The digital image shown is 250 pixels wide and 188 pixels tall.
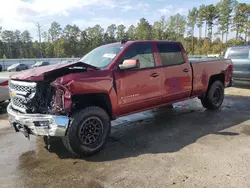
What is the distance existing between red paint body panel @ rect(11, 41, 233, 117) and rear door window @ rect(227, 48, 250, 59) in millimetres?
3916

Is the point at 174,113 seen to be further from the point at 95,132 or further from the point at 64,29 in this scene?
the point at 64,29

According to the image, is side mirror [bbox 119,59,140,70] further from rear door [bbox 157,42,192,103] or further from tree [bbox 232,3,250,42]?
tree [bbox 232,3,250,42]

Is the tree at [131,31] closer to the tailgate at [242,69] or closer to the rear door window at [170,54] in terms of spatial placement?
the tailgate at [242,69]

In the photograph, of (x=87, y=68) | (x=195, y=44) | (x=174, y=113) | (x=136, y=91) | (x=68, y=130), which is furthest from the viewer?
(x=195, y=44)

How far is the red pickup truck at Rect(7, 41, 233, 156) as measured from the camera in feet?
11.5

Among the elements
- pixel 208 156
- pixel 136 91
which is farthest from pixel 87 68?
pixel 208 156

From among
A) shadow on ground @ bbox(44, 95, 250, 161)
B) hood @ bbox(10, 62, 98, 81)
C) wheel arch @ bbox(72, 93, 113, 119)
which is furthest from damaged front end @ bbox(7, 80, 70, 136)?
shadow on ground @ bbox(44, 95, 250, 161)

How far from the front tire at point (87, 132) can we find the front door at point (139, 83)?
1.69 ft

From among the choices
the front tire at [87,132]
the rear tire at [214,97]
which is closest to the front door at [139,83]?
the front tire at [87,132]

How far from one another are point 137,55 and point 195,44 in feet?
197

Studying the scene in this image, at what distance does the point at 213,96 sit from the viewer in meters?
6.52

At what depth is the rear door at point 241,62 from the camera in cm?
901

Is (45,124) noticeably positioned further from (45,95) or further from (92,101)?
(92,101)

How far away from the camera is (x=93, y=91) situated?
12.3ft
